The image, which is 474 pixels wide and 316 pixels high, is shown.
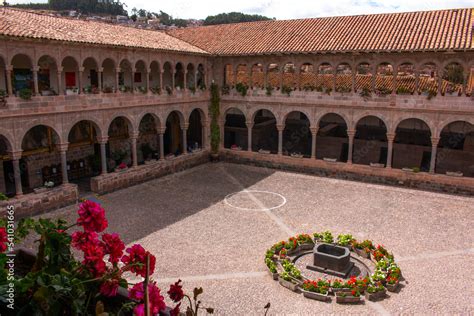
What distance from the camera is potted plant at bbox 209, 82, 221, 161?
103ft

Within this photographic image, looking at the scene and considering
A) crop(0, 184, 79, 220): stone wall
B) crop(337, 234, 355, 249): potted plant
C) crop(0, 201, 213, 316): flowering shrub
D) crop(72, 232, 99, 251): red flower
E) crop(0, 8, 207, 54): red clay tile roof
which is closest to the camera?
crop(0, 201, 213, 316): flowering shrub

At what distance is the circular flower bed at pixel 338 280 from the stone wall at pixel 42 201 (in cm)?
1193

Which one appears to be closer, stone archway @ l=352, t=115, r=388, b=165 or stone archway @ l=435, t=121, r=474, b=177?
stone archway @ l=435, t=121, r=474, b=177

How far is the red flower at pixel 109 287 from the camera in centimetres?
507

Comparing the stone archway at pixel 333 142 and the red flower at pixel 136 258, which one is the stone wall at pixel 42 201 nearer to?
the red flower at pixel 136 258

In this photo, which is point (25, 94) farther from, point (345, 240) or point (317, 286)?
point (345, 240)

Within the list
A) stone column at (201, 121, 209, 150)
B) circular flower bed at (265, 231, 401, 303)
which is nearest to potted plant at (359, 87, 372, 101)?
stone column at (201, 121, 209, 150)

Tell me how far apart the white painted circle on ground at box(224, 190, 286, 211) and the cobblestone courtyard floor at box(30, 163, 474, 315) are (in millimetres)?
56

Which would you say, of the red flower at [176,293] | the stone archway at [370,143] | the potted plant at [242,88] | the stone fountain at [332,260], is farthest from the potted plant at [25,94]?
the stone archway at [370,143]

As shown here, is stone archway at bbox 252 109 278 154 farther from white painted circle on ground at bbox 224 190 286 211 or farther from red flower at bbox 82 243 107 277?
red flower at bbox 82 243 107 277

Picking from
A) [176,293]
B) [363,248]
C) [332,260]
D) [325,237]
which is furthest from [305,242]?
[176,293]

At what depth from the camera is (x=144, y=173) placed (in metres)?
26.1

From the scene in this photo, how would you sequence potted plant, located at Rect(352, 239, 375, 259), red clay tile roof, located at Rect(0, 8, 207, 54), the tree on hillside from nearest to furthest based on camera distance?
1. potted plant, located at Rect(352, 239, 375, 259)
2. red clay tile roof, located at Rect(0, 8, 207, 54)
3. the tree on hillside

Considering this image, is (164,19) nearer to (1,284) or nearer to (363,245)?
(363,245)
